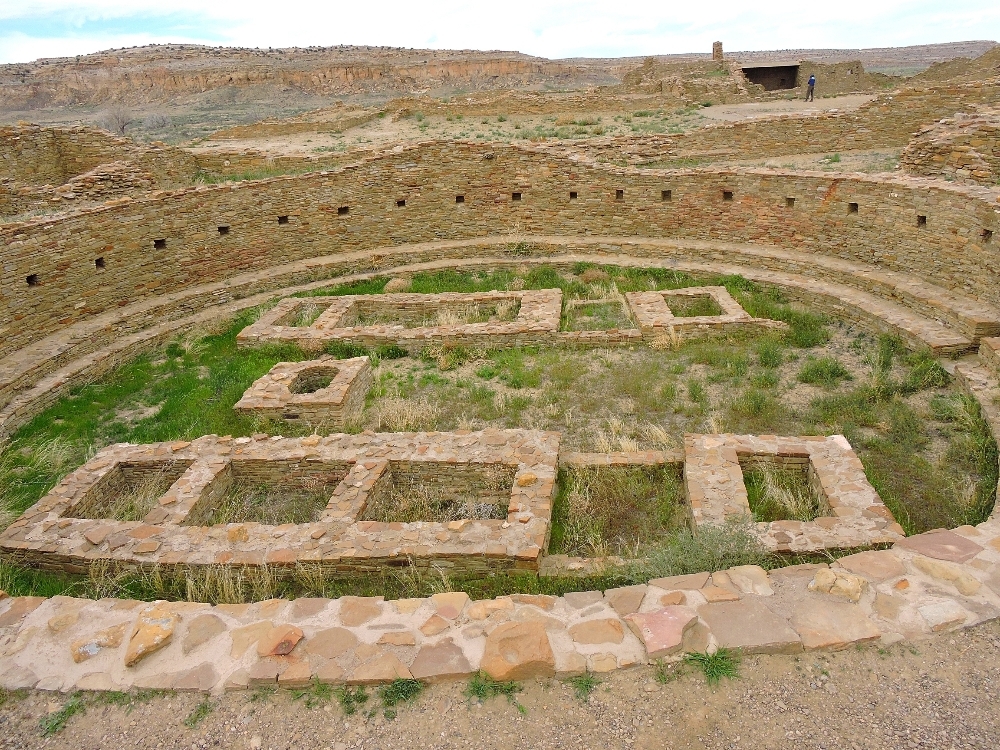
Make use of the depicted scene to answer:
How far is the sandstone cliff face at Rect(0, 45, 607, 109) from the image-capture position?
152ft

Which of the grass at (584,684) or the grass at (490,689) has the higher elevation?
the grass at (584,684)

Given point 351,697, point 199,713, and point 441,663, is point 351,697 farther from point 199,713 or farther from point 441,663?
point 199,713

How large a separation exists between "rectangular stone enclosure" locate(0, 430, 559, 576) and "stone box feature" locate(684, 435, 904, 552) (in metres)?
1.29

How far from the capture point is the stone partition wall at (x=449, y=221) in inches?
352

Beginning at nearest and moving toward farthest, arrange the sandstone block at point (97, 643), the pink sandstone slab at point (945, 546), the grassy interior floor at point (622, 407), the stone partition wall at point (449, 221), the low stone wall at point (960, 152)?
the sandstone block at point (97, 643), the pink sandstone slab at point (945, 546), the grassy interior floor at point (622, 407), the stone partition wall at point (449, 221), the low stone wall at point (960, 152)

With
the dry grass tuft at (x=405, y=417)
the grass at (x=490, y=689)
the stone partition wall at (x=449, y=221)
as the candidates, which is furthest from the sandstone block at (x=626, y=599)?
the stone partition wall at (x=449, y=221)

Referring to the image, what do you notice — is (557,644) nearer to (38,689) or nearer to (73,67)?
(38,689)

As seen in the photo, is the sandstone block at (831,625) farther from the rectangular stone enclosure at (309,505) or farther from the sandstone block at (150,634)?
the sandstone block at (150,634)

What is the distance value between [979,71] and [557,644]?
79.6 ft

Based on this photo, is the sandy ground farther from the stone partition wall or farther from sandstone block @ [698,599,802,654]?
the stone partition wall

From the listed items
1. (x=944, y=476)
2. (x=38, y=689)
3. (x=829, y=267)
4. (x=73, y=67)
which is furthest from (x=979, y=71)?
(x=73, y=67)

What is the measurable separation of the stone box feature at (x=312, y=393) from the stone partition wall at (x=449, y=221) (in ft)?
12.8

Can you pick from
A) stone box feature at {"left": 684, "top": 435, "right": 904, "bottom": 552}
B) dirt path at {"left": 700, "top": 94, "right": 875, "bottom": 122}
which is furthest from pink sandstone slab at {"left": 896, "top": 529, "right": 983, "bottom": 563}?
dirt path at {"left": 700, "top": 94, "right": 875, "bottom": 122}

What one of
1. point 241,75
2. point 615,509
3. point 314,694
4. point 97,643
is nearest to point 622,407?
point 615,509
